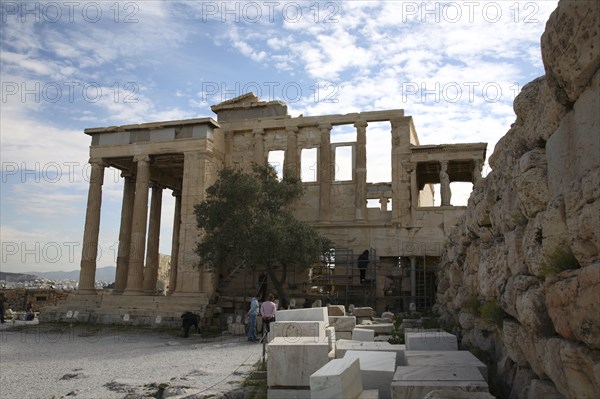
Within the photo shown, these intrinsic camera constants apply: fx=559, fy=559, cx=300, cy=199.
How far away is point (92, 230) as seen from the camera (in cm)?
2558

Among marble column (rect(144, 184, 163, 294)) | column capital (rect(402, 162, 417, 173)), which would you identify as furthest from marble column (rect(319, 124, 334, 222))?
marble column (rect(144, 184, 163, 294))

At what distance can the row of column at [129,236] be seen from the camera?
24.5 m

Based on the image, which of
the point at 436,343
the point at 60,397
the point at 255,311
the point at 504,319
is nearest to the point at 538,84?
the point at 504,319

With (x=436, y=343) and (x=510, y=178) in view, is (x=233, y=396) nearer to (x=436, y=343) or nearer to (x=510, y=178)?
Answer: (x=436, y=343)

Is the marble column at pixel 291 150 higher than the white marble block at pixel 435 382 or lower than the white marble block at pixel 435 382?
higher

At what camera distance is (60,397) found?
7781mm

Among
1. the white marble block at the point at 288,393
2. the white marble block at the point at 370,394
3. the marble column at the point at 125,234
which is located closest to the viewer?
the white marble block at the point at 370,394

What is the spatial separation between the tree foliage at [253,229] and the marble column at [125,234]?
24.1ft

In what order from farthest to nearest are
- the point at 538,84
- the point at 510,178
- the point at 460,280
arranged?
the point at 460,280
the point at 510,178
the point at 538,84

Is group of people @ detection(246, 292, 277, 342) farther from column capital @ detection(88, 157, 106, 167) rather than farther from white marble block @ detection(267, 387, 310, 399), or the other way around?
column capital @ detection(88, 157, 106, 167)

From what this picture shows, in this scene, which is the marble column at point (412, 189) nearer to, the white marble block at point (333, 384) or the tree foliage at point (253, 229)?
the tree foliage at point (253, 229)

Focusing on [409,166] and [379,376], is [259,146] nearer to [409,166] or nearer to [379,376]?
[409,166]

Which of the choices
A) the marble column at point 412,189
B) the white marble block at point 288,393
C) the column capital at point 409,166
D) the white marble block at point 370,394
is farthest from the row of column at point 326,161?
the white marble block at point 370,394

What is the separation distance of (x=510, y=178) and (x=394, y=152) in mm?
20648
